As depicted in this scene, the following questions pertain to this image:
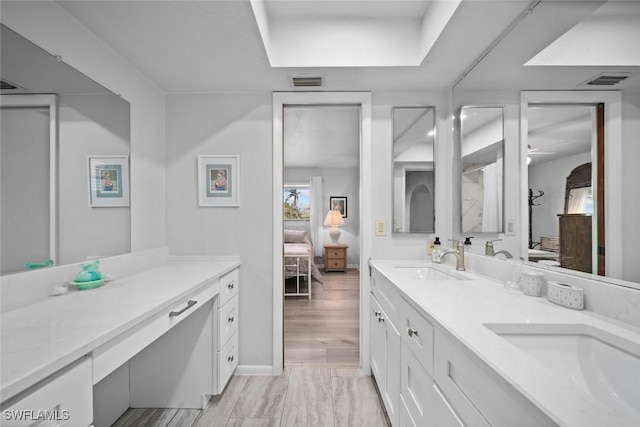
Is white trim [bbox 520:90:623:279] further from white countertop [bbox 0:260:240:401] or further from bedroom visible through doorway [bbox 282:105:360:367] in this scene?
white countertop [bbox 0:260:240:401]

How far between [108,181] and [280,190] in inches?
44.5

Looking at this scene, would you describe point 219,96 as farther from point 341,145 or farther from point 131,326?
point 341,145

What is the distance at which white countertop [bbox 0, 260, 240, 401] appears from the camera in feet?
2.21

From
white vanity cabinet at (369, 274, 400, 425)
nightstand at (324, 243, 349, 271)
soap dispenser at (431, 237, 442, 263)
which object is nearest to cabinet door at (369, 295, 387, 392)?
white vanity cabinet at (369, 274, 400, 425)

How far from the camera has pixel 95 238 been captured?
5.15 feet

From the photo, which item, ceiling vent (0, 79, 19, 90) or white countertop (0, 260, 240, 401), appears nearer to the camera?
white countertop (0, 260, 240, 401)

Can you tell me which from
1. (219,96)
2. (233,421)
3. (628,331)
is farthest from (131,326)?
(219,96)

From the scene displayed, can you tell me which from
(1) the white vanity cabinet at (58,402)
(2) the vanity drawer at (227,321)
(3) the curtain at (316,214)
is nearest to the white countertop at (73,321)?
(1) the white vanity cabinet at (58,402)

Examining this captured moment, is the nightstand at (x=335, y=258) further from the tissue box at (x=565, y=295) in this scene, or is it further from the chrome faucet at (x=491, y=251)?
the tissue box at (x=565, y=295)

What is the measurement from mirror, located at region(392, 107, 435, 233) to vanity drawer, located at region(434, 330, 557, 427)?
53.9 inches

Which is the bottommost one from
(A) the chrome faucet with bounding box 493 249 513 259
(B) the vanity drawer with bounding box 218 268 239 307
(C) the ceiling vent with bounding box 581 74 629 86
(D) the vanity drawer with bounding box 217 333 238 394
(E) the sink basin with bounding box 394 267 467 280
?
(D) the vanity drawer with bounding box 217 333 238 394

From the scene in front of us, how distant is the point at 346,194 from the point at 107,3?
5.76 meters

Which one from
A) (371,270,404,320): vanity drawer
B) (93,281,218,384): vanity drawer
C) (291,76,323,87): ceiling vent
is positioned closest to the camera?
(93,281,218,384): vanity drawer

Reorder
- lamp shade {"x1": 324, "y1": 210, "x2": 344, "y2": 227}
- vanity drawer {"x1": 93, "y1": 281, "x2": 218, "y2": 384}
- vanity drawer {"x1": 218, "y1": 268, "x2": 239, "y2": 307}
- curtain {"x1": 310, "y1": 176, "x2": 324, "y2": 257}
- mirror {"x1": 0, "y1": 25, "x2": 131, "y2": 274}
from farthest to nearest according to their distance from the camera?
curtain {"x1": 310, "y1": 176, "x2": 324, "y2": 257} < lamp shade {"x1": 324, "y1": 210, "x2": 344, "y2": 227} < vanity drawer {"x1": 218, "y1": 268, "x2": 239, "y2": 307} < mirror {"x1": 0, "y1": 25, "x2": 131, "y2": 274} < vanity drawer {"x1": 93, "y1": 281, "x2": 218, "y2": 384}
